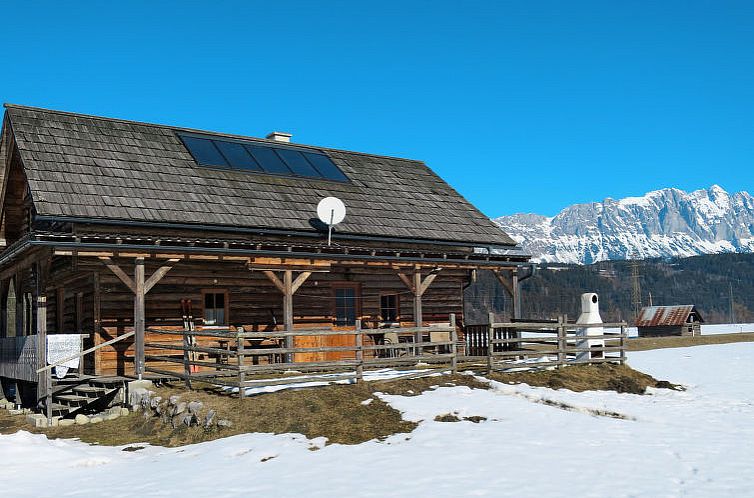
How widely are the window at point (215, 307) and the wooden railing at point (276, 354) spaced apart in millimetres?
326

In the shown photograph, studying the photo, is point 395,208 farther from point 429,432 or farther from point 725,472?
point 725,472

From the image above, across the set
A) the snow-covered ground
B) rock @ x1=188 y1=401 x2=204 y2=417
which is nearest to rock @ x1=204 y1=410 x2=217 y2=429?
rock @ x1=188 y1=401 x2=204 y2=417

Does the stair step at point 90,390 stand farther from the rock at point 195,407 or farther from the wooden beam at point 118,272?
the rock at point 195,407

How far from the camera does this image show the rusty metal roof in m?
68.9

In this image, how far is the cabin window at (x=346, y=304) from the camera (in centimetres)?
2280

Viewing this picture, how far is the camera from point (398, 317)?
24.0 meters

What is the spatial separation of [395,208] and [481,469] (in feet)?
48.7

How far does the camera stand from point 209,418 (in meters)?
13.6

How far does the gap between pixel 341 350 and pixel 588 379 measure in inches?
237

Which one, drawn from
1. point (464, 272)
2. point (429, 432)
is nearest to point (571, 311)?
point (464, 272)

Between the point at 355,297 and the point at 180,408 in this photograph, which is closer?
the point at 180,408

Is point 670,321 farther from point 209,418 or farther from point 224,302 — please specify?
point 209,418

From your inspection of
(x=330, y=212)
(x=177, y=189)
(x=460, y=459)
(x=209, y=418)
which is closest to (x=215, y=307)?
(x=177, y=189)

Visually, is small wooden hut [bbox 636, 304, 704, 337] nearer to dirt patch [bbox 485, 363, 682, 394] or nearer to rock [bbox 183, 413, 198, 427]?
dirt patch [bbox 485, 363, 682, 394]
